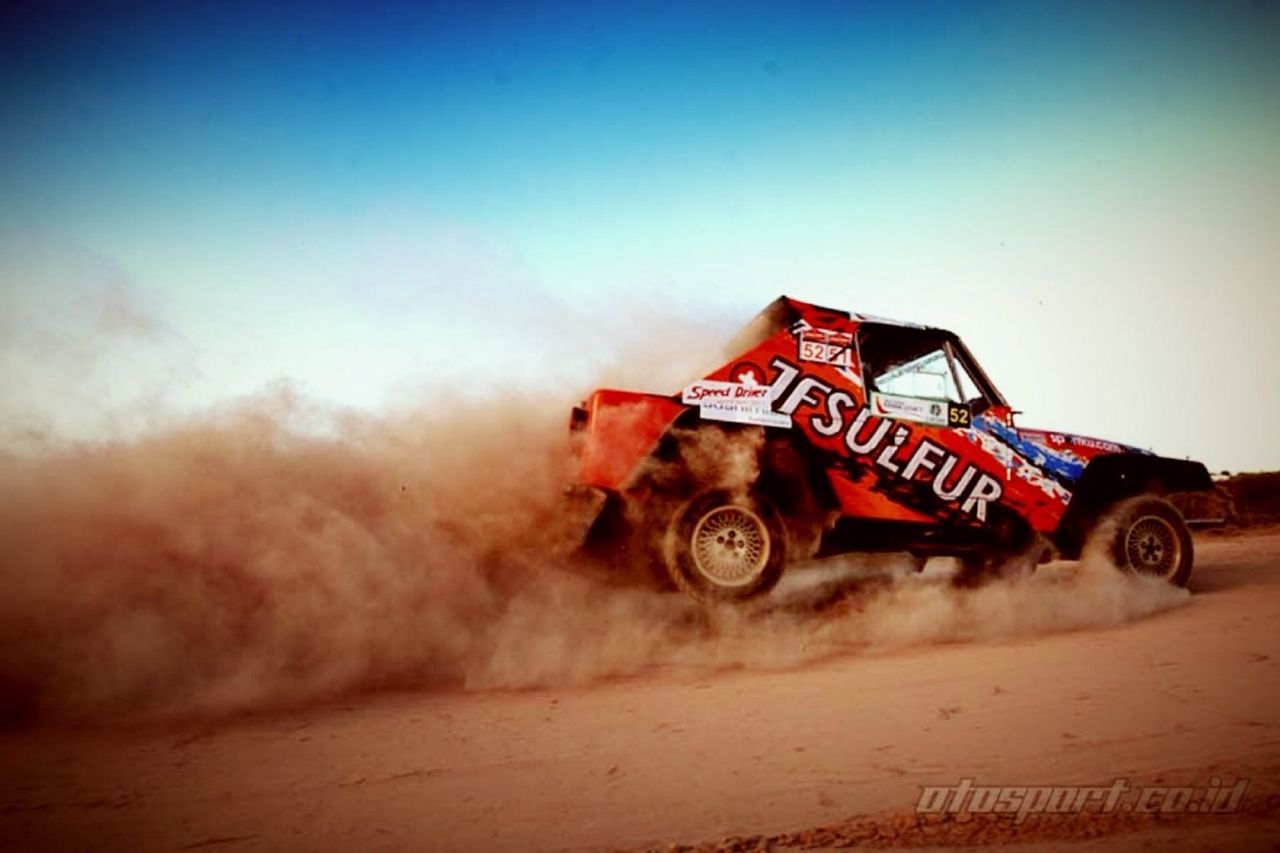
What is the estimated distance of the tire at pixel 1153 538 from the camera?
20.6ft

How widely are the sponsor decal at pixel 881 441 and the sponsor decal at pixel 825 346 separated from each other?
0.58 feet

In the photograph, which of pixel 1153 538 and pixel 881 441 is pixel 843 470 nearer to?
pixel 881 441

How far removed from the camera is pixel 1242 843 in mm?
2131

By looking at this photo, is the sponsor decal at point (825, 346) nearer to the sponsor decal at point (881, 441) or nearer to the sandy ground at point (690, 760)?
the sponsor decal at point (881, 441)

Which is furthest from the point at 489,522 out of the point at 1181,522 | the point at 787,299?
the point at 1181,522

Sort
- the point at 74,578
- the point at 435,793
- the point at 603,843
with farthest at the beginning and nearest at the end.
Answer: the point at 74,578 < the point at 435,793 < the point at 603,843

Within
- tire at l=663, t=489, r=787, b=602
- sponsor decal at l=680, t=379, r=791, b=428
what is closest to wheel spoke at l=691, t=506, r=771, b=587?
tire at l=663, t=489, r=787, b=602

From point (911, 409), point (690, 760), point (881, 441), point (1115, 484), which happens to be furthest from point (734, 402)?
point (1115, 484)

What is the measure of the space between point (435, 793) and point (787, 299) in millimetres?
4605

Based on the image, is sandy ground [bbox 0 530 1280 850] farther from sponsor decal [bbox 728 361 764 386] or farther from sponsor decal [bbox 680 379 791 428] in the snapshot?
sponsor decal [bbox 728 361 764 386]

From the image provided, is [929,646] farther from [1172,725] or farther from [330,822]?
[330,822]

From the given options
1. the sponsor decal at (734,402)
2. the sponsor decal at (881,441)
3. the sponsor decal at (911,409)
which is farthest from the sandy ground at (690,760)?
the sponsor decal at (911,409)

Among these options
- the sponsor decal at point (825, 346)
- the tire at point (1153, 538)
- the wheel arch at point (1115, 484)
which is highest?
the sponsor decal at point (825, 346)

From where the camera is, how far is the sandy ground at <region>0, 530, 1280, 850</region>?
7.89ft
